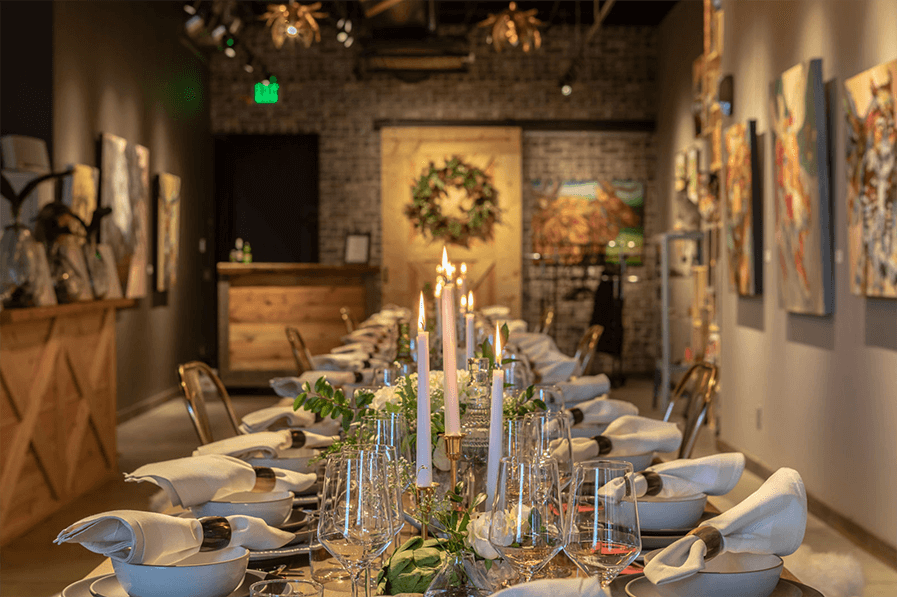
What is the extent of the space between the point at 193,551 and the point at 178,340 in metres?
8.93

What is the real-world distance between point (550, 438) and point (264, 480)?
22.8 inches

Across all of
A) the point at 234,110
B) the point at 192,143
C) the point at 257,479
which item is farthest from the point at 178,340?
the point at 257,479

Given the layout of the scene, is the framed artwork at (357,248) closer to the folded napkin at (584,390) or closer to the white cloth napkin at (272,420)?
the folded napkin at (584,390)

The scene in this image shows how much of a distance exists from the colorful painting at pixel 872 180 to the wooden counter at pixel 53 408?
405 centimetres

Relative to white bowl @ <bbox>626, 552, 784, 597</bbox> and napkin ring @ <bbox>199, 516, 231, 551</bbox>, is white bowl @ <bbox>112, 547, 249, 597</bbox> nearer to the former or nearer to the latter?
napkin ring @ <bbox>199, 516, 231, 551</bbox>

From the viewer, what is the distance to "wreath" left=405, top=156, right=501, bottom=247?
11062 millimetres

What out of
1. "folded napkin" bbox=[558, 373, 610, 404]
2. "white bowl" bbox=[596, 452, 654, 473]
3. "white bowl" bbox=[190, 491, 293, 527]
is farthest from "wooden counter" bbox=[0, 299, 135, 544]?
"white bowl" bbox=[596, 452, 654, 473]

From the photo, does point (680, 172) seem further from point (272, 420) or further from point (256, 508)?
point (256, 508)

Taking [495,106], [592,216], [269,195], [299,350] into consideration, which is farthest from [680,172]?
[299,350]

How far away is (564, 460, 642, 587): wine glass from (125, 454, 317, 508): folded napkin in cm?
73

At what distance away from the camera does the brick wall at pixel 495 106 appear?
36.6 feet

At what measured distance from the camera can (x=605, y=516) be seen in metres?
1.13

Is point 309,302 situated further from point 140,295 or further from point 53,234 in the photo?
point 53,234

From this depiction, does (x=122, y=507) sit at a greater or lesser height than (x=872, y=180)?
lesser
